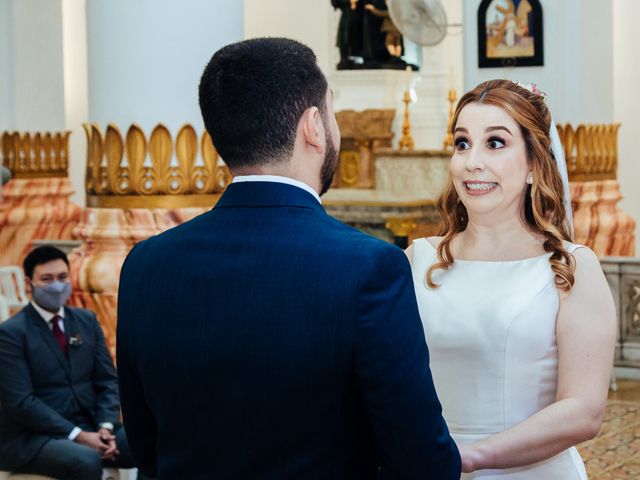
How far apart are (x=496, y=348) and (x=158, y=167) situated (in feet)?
13.2

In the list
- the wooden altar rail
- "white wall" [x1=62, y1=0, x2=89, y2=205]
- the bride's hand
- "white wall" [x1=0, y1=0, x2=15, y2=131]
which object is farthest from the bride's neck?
"white wall" [x1=62, y1=0, x2=89, y2=205]

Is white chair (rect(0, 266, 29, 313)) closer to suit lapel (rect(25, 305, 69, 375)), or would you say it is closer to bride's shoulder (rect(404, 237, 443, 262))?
suit lapel (rect(25, 305, 69, 375))

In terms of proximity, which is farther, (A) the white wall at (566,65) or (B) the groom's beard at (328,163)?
(A) the white wall at (566,65)

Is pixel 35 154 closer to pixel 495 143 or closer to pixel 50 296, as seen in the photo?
pixel 50 296

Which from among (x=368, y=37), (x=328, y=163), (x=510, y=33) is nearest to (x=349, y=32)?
(x=368, y=37)

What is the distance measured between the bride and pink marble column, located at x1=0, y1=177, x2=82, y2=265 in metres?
12.2

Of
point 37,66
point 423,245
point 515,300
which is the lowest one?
point 515,300

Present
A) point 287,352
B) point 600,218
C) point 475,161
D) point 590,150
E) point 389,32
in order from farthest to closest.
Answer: point 389,32
point 600,218
point 590,150
point 475,161
point 287,352

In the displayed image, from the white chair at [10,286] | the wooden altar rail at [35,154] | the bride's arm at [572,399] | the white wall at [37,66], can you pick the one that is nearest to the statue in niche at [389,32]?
the white wall at [37,66]

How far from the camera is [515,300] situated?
118 inches

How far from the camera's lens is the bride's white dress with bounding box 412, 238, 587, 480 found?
117 inches

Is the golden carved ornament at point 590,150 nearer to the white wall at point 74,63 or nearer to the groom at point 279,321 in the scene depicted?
the groom at point 279,321

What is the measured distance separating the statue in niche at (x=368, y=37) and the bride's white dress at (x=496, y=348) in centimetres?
1503

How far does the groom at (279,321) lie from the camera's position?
83.4 inches
